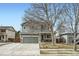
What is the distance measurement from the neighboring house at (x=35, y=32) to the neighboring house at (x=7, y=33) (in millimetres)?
158

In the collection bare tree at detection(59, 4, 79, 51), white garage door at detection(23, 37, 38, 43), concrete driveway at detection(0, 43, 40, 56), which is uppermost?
bare tree at detection(59, 4, 79, 51)

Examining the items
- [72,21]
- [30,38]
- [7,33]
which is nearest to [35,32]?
[30,38]

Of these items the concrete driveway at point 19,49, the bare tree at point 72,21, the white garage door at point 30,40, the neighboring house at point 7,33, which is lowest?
the concrete driveway at point 19,49

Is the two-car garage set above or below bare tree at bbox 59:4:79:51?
below

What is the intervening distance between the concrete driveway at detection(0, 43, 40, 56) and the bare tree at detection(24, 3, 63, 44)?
0.33 m

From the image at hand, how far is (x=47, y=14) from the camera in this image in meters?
4.38

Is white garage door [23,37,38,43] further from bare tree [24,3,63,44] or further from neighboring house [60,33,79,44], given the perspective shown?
neighboring house [60,33,79,44]

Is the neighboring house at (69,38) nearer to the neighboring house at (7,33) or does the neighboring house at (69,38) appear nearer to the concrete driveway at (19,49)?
the concrete driveway at (19,49)

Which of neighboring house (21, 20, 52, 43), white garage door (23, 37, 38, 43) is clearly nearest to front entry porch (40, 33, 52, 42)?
neighboring house (21, 20, 52, 43)

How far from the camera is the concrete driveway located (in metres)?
4.31

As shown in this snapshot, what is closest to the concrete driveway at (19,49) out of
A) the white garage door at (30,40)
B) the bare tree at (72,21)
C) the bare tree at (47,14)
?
the white garage door at (30,40)

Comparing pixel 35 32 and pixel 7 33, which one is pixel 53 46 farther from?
pixel 7 33

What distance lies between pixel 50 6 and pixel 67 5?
261 mm

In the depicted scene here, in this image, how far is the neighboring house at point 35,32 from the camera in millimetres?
4355
